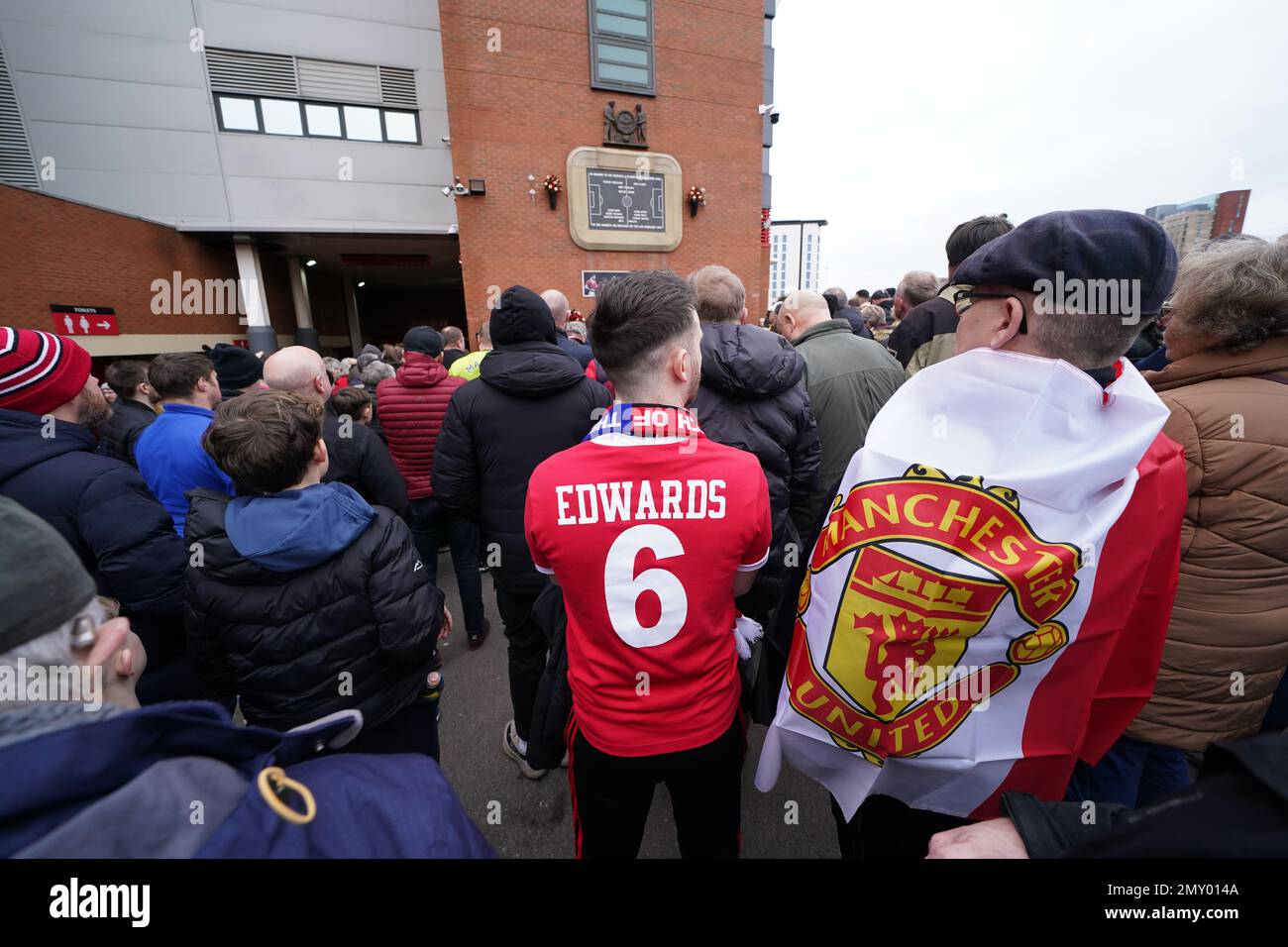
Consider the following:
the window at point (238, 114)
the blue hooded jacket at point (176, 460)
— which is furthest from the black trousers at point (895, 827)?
the window at point (238, 114)

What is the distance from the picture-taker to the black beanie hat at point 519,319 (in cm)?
244

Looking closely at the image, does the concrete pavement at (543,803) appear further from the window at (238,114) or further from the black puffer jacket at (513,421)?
the window at (238,114)

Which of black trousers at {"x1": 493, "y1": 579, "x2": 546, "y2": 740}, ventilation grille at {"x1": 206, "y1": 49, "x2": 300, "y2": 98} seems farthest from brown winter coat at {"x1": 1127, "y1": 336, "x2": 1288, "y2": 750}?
ventilation grille at {"x1": 206, "y1": 49, "x2": 300, "y2": 98}

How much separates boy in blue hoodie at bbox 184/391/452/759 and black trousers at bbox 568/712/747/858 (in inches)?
31.1

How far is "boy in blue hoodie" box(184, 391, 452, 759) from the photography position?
1.62 m

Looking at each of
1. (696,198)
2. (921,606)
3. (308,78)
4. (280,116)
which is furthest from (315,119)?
(921,606)

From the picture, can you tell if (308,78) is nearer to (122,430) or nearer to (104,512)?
(122,430)

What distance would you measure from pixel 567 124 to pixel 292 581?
43.5 ft

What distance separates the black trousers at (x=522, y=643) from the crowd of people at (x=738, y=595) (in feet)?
1.65

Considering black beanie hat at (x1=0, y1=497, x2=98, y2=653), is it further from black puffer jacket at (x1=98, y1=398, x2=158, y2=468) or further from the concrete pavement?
black puffer jacket at (x1=98, y1=398, x2=158, y2=468)
